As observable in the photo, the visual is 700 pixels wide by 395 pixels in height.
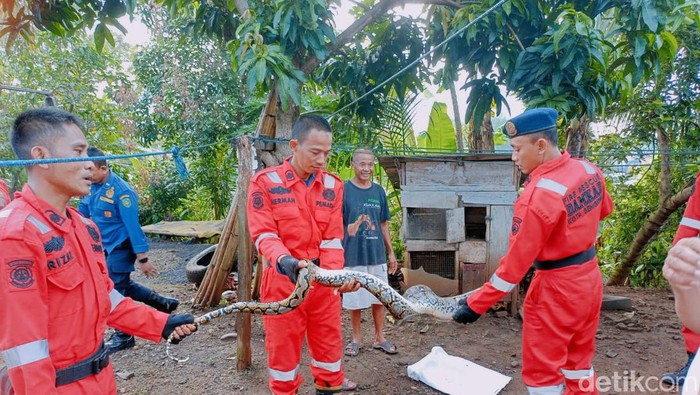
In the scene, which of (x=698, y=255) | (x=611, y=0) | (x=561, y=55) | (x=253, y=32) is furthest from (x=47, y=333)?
(x=611, y=0)

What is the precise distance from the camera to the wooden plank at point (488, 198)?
17.1 ft

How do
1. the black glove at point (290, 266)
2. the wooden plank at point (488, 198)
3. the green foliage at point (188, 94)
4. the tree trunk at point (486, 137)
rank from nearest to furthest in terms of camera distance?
1. the black glove at point (290, 266)
2. the wooden plank at point (488, 198)
3. the tree trunk at point (486, 137)
4. the green foliage at point (188, 94)

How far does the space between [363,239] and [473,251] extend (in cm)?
173

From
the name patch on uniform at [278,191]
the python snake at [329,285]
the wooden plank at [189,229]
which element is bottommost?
the wooden plank at [189,229]

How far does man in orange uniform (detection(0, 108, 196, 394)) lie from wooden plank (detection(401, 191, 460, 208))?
13.2 feet

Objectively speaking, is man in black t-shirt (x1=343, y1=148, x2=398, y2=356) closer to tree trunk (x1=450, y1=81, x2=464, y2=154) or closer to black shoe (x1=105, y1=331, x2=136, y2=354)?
black shoe (x1=105, y1=331, x2=136, y2=354)

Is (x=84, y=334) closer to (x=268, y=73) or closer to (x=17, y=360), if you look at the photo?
(x=17, y=360)

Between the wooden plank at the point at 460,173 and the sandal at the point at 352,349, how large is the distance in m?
2.15

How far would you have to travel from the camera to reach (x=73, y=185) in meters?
1.80

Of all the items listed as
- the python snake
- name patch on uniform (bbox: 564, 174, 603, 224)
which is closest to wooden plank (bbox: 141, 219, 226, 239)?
the python snake

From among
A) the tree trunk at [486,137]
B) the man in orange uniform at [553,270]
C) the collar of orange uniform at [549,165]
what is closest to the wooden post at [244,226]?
the man in orange uniform at [553,270]

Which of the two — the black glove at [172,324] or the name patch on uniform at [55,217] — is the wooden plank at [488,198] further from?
the name patch on uniform at [55,217]

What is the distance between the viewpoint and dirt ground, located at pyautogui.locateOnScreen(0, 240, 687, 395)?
12.3 ft

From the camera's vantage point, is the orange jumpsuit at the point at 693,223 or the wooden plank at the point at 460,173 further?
the wooden plank at the point at 460,173
